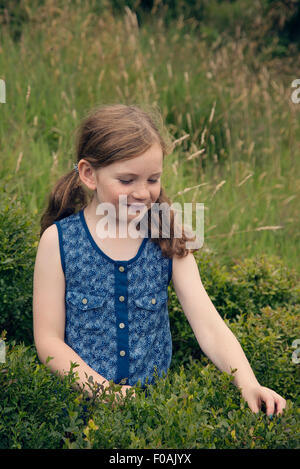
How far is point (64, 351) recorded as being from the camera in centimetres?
233

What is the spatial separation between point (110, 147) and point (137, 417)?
1.06 meters

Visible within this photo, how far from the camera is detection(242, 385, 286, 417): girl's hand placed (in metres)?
2.05

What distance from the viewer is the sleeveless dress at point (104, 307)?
8.00 feet

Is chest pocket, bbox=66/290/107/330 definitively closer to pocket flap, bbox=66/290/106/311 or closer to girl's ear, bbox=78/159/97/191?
pocket flap, bbox=66/290/106/311

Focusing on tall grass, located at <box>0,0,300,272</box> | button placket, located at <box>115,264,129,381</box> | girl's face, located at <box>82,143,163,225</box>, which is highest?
tall grass, located at <box>0,0,300,272</box>

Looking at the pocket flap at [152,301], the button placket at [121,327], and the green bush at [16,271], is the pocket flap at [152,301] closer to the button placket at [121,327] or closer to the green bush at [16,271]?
the button placket at [121,327]

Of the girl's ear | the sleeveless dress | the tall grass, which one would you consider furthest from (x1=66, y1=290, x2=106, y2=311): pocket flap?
the tall grass

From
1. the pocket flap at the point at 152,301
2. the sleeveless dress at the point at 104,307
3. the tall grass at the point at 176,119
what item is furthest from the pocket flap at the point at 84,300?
the tall grass at the point at 176,119

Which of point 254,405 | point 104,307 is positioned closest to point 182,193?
point 104,307

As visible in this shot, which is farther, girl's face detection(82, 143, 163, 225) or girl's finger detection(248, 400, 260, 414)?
girl's face detection(82, 143, 163, 225)

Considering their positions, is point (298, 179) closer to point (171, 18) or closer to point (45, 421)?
point (45, 421)

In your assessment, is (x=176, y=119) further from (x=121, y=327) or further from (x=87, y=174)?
(x=121, y=327)

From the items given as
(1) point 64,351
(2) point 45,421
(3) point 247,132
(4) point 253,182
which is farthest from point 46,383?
(3) point 247,132

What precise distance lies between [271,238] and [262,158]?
105cm
